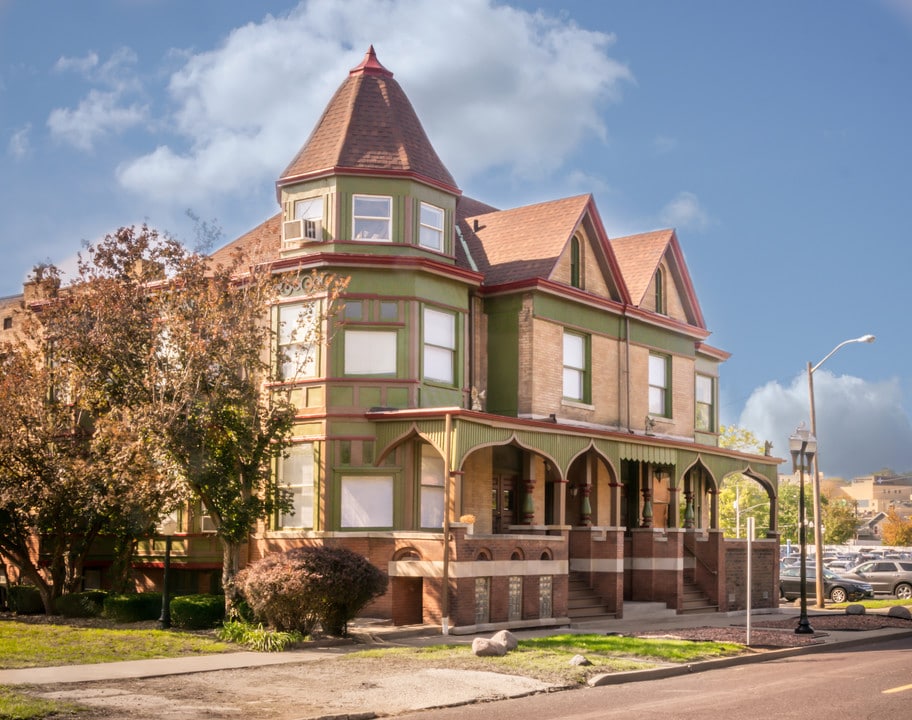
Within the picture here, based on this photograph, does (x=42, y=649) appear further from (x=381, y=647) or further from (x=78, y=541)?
(x=78, y=541)

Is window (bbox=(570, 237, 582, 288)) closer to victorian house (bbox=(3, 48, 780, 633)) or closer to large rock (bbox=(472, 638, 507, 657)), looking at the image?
victorian house (bbox=(3, 48, 780, 633))

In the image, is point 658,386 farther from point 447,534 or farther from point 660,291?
point 447,534

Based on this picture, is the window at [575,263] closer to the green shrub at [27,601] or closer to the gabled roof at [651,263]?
the gabled roof at [651,263]

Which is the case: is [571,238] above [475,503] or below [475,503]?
above

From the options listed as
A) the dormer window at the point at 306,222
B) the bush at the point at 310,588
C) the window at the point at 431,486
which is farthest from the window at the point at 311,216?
the bush at the point at 310,588

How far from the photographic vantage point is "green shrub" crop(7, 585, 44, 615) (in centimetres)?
2859

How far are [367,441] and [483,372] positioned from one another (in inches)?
197

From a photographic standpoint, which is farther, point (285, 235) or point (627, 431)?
point (627, 431)

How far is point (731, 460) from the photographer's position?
3703 cm

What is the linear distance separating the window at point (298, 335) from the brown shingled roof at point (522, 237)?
595 cm

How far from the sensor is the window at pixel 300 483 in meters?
27.9

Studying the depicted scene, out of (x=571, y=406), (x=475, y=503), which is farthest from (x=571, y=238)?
(x=475, y=503)

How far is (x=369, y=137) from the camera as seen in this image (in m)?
29.7

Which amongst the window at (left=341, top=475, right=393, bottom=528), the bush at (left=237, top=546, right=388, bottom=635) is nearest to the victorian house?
the window at (left=341, top=475, right=393, bottom=528)
